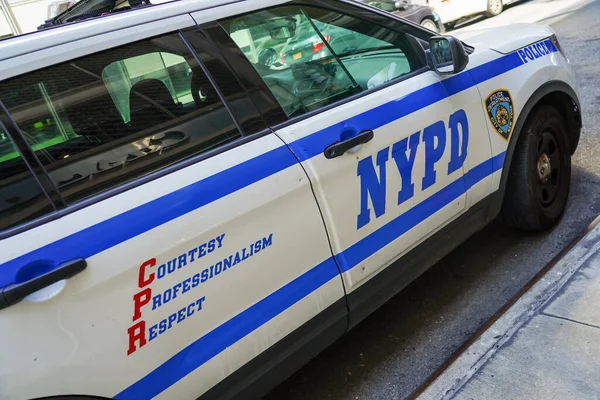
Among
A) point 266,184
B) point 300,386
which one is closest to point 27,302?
point 266,184

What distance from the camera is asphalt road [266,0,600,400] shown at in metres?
2.77

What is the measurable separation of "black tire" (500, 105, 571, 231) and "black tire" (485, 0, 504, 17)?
38.2 feet

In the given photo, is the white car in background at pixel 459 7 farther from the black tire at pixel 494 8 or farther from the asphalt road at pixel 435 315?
the asphalt road at pixel 435 315

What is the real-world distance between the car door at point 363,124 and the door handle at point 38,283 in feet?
3.11

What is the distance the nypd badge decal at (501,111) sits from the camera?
9.93ft

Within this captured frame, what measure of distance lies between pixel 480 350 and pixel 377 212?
0.84 meters

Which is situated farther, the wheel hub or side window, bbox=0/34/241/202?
the wheel hub

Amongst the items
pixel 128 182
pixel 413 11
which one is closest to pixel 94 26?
pixel 128 182

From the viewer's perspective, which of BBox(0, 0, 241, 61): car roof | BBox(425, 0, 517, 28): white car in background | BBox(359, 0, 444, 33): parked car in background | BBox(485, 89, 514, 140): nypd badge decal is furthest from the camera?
BBox(425, 0, 517, 28): white car in background

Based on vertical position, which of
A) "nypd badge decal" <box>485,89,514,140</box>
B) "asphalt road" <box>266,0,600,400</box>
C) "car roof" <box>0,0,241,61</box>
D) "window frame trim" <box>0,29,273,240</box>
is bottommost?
"asphalt road" <box>266,0,600,400</box>

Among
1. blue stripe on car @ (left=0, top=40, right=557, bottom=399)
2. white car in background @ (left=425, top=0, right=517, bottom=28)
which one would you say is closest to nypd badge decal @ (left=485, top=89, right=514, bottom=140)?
blue stripe on car @ (left=0, top=40, right=557, bottom=399)

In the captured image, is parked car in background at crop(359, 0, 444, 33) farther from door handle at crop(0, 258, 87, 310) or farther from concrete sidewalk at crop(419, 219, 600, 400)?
door handle at crop(0, 258, 87, 310)

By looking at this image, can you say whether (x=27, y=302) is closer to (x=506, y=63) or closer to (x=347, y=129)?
(x=347, y=129)

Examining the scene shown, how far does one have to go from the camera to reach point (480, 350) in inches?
104
